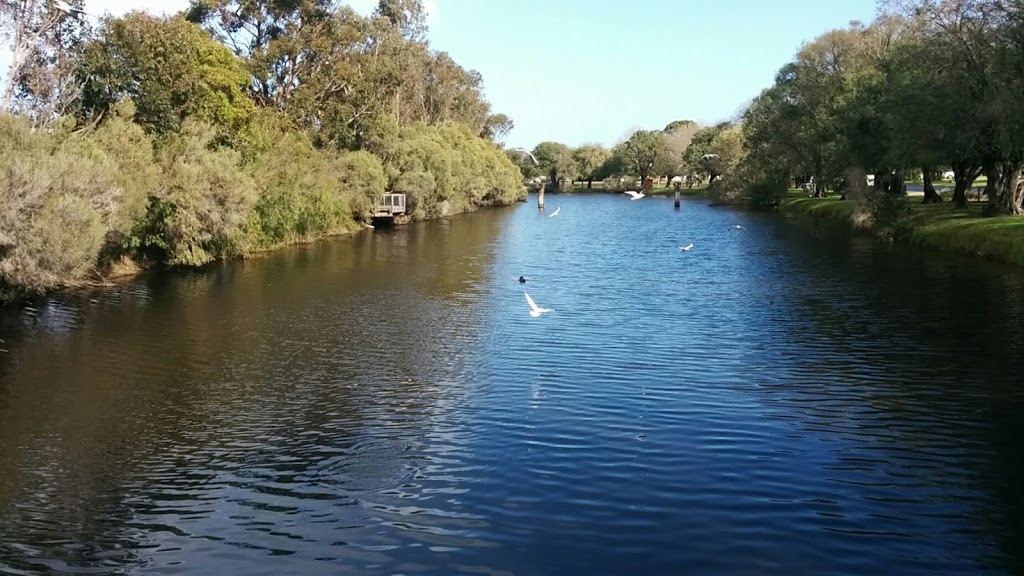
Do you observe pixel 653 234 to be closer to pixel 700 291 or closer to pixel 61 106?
pixel 700 291

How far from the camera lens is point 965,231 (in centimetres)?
4381

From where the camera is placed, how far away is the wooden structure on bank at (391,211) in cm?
7356

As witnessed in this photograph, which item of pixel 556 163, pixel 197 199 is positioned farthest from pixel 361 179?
pixel 556 163

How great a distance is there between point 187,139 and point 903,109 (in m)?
39.2

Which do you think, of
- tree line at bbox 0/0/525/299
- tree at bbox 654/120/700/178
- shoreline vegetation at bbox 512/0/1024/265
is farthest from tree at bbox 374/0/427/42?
tree at bbox 654/120/700/178

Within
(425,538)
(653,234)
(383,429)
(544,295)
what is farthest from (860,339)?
(653,234)

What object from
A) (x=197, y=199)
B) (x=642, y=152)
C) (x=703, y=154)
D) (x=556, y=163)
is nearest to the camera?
(x=197, y=199)

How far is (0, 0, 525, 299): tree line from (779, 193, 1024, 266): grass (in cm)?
3674

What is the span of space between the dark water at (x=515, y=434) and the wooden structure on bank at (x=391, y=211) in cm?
4278

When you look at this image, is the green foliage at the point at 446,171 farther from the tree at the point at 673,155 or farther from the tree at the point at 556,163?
the tree at the point at 556,163

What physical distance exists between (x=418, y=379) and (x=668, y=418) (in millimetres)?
6181

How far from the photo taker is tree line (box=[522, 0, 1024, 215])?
40.8 meters

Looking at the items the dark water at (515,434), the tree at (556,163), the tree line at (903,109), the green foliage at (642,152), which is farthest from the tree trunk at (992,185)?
the tree at (556,163)

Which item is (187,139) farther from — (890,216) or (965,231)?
(890,216)
